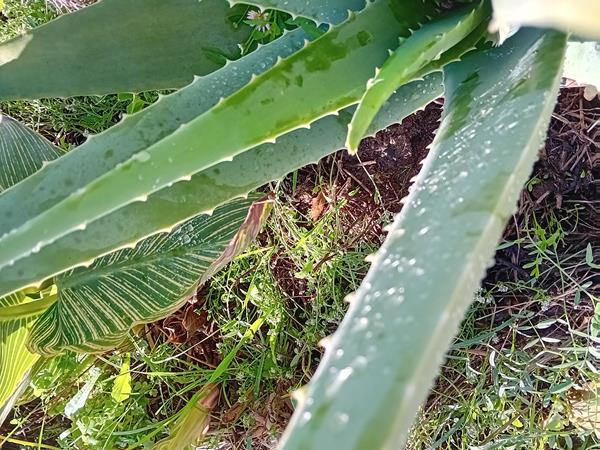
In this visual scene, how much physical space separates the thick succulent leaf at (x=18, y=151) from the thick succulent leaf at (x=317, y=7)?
20.0 inches

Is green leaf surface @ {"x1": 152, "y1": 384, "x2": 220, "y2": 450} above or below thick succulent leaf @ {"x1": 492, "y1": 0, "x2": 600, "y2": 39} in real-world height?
below

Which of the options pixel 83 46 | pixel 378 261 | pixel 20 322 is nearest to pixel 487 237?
pixel 378 261

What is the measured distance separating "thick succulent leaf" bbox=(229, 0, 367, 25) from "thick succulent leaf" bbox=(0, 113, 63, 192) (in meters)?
0.51

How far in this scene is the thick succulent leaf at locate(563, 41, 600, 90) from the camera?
0.59 meters

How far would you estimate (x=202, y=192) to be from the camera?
675mm

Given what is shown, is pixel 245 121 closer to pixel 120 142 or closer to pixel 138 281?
pixel 120 142

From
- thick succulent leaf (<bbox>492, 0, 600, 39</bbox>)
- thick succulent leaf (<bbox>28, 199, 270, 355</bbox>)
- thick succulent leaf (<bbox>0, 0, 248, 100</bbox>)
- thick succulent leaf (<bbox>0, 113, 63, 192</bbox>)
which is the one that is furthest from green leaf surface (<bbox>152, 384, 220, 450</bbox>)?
thick succulent leaf (<bbox>492, 0, 600, 39</bbox>)

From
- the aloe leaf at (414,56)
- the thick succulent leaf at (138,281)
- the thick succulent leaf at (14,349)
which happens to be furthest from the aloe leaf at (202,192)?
the thick succulent leaf at (14,349)

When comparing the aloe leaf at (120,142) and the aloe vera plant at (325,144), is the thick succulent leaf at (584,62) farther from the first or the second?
the aloe leaf at (120,142)

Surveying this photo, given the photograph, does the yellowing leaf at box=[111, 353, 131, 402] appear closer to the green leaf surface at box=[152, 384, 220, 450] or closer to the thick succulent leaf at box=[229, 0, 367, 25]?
the green leaf surface at box=[152, 384, 220, 450]

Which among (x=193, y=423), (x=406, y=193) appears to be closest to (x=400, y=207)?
(x=406, y=193)

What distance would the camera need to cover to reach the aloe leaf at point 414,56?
45 cm

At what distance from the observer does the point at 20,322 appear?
1.13 meters

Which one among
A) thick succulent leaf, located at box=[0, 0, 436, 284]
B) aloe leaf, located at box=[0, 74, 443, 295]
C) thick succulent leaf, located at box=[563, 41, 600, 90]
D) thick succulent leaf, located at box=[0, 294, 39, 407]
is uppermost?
thick succulent leaf, located at box=[0, 0, 436, 284]
